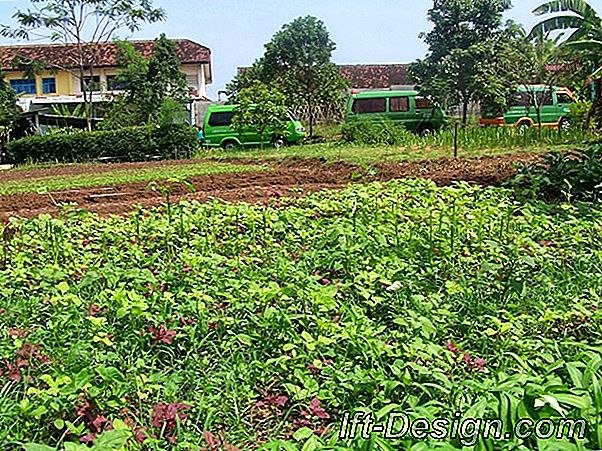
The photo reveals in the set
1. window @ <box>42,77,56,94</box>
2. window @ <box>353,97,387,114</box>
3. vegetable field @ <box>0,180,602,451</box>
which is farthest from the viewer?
window @ <box>42,77,56,94</box>

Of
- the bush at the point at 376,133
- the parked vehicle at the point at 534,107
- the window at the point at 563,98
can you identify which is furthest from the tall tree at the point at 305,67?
the window at the point at 563,98

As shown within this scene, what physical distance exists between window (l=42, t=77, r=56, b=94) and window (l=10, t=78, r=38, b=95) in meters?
0.49

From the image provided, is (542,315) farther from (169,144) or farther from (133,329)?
(169,144)

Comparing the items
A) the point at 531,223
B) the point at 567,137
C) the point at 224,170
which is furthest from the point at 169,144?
the point at 531,223

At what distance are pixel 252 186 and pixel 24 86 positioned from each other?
3355 cm

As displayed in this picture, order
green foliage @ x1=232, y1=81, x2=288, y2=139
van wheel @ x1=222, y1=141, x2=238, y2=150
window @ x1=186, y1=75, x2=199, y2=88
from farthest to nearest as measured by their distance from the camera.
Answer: window @ x1=186, y1=75, x2=199, y2=88 → van wheel @ x1=222, y1=141, x2=238, y2=150 → green foliage @ x1=232, y1=81, x2=288, y2=139

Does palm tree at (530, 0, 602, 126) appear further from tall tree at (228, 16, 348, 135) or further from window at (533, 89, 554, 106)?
tall tree at (228, 16, 348, 135)

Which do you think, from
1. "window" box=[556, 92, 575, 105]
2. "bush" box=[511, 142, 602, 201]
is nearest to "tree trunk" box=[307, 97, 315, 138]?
"window" box=[556, 92, 575, 105]

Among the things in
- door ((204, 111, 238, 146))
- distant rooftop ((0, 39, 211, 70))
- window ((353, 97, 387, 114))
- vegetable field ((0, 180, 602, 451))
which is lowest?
vegetable field ((0, 180, 602, 451))

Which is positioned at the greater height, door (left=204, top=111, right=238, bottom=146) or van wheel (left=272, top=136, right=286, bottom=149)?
door (left=204, top=111, right=238, bottom=146)

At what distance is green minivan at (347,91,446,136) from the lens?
25.8 meters

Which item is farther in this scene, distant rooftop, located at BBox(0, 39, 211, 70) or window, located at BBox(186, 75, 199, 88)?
window, located at BBox(186, 75, 199, 88)

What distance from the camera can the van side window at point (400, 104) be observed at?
25969mm

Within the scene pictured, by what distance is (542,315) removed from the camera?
12.1ft
